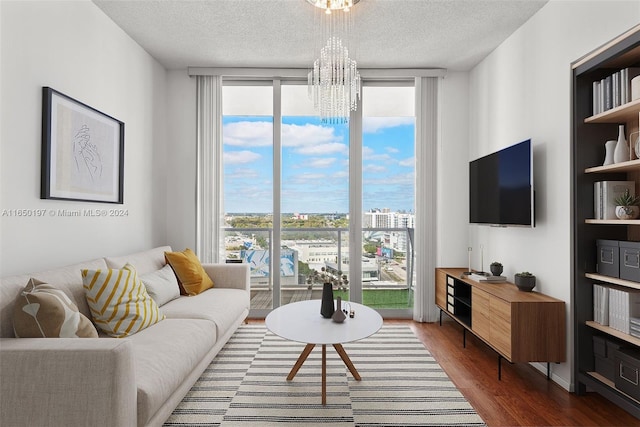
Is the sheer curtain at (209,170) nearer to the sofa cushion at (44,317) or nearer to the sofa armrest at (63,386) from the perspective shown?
the sofa cushion at (44,317)

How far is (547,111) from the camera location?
2.87 m

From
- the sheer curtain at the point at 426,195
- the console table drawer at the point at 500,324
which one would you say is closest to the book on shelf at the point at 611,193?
the console table drawer at the point at 500,324

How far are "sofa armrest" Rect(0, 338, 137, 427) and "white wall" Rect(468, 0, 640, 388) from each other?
2740 mm

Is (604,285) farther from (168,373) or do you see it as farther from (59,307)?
(59,307)

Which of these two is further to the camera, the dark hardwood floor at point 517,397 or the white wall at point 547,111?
the white wall at point 547,111

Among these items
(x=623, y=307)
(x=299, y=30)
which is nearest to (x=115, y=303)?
(x=299, y=30)

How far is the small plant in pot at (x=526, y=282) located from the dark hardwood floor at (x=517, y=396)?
637 millimetres

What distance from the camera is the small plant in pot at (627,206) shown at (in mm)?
2217

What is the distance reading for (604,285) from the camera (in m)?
2.47

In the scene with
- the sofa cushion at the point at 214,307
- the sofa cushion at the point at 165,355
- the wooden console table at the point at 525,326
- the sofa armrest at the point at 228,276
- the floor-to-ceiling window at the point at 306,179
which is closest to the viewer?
the sofa cushion at the point at 165,355

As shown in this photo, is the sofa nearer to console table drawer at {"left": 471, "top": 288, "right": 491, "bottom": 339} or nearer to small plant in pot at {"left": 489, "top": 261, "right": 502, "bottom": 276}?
console table drawer at {"left": 471, "top": 288, "right": 491, "bottom": 339}

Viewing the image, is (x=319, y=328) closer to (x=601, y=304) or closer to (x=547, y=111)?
(x=601, y=304)

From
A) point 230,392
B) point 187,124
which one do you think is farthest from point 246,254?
point 230,392

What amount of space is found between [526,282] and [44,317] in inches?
122
